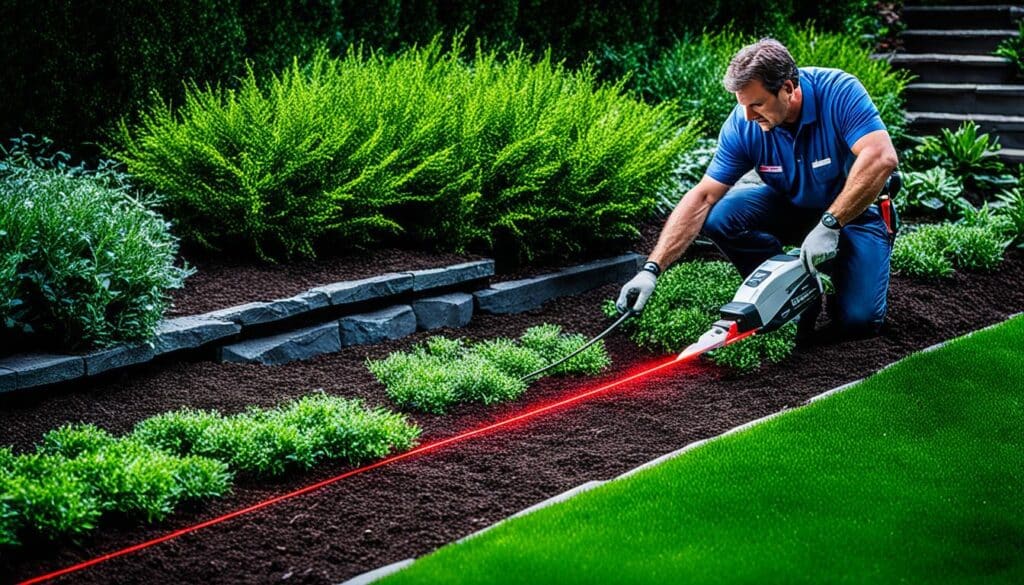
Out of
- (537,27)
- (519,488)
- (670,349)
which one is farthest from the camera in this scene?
(537,27)

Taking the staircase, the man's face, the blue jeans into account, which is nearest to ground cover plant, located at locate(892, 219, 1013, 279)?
the blue jeans

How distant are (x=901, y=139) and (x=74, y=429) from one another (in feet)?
26.1

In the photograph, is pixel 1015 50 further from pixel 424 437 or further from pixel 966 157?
pixel 424 437

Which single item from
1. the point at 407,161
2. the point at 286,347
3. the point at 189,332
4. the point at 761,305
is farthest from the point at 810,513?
the point at 407,161

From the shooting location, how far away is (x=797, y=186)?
5.49m

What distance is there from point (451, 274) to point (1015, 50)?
24.9ft

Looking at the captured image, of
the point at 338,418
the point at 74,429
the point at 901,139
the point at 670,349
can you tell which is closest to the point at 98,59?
the point at 74,429

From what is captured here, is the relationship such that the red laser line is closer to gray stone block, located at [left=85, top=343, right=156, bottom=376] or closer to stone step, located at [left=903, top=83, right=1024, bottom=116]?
gray stone block, located at [left=85, top=343, right=156, bottom=376]

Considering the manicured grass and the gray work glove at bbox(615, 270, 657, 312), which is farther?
the gray work glove at bbox(615, 270, 657, 312)

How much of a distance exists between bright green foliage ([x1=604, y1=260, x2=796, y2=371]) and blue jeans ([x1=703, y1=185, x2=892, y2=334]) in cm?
21

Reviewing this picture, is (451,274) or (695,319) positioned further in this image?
(451,274)

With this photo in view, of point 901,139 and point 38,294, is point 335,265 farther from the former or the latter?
point 901,139

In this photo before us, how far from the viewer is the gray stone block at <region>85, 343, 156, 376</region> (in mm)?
4531

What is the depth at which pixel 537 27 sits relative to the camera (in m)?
9.11
